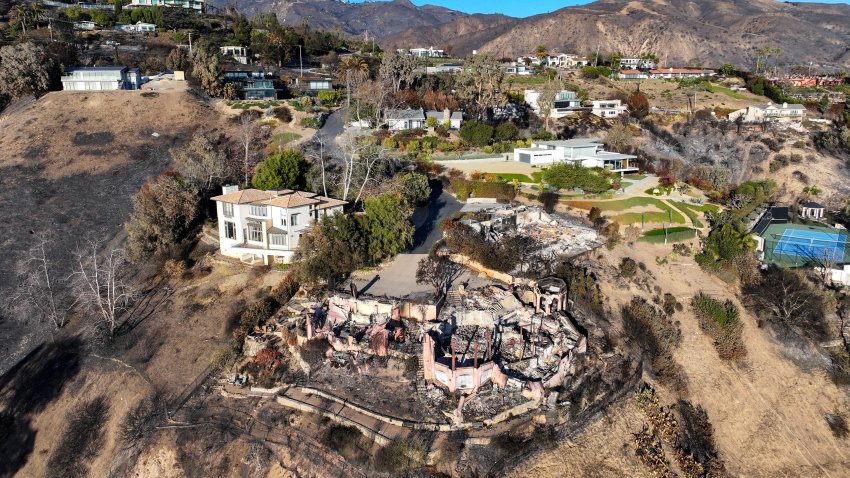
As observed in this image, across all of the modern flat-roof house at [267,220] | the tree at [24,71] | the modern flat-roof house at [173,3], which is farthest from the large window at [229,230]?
the modern flat-roof house at [173,3]

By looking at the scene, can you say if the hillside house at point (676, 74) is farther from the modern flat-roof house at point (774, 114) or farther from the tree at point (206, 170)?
the tree at point (206, 170)

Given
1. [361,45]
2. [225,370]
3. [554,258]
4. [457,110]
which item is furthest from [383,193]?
[361,45]

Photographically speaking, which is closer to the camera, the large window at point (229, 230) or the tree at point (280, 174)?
the large window at point (229, 230)

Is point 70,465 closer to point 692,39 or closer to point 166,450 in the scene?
point 166,450

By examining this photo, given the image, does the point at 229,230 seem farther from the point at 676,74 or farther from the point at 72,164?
the point at 676,74

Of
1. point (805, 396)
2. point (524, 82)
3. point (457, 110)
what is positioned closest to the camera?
point (805, 396)

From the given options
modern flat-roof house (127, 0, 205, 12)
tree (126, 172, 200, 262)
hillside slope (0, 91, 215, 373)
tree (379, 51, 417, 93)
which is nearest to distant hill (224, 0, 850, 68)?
modern flat-roof house (127, 0, 205, 12)
